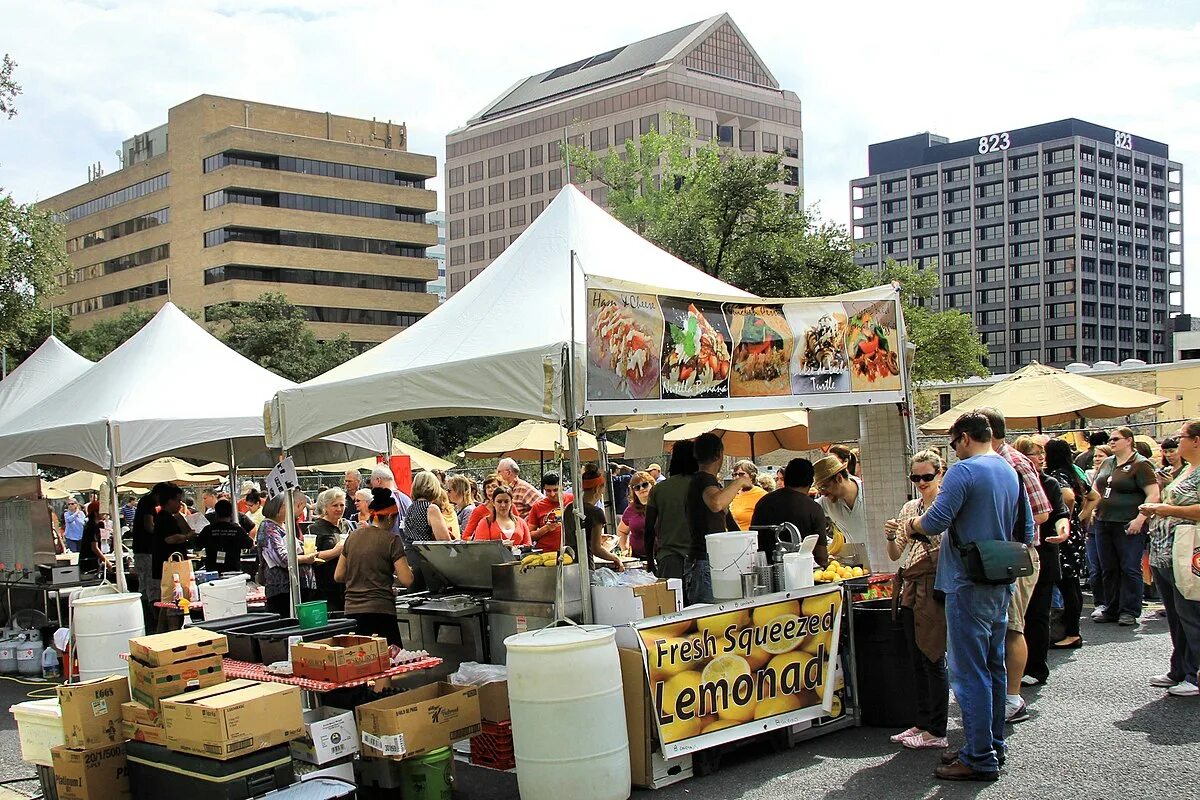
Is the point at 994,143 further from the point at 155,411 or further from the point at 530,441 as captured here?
the point at 155,411

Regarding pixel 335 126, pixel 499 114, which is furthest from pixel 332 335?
pixel 499 114

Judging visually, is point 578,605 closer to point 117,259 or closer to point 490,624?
point 490,624

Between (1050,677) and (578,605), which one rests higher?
(578,605)

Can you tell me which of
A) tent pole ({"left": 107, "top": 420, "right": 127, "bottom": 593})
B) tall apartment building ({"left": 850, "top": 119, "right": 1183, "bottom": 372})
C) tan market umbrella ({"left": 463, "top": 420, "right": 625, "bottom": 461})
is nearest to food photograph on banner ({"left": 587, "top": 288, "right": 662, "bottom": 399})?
tent pole ({"left": 107, "top": 420, "right": 127, "bottom": 593})

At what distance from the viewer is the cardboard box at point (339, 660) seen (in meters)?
6.04

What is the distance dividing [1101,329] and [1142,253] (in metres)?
12.5

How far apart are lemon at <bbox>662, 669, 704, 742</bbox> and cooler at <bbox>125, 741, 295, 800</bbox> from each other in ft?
6.59

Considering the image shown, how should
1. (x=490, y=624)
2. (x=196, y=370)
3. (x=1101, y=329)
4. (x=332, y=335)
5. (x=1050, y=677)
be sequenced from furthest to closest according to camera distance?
(x=1101, y=329)
(x=332, y=335)
(x=196, y=370)
(x=1050, y=677)
(x=490, y=624)

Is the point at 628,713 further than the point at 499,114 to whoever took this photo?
A: No

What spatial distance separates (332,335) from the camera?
3524 inches

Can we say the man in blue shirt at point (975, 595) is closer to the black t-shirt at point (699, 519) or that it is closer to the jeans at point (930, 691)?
the jeans at point (930, 691)

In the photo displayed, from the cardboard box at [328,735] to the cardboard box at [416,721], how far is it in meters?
0.06

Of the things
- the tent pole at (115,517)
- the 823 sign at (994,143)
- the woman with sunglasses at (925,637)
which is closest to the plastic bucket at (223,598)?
the tent pole at (115,517)

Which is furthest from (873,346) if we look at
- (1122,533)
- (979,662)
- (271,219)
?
(271,219)
